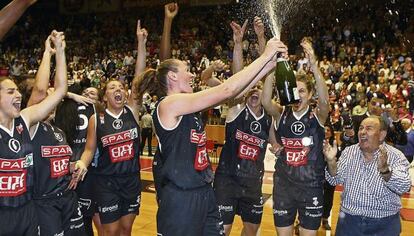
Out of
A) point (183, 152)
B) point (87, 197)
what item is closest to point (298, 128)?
point (183, 152)

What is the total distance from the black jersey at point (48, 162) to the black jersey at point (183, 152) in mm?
820

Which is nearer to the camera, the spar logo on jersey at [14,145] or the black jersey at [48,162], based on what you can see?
the spar logo on jersey at [14,145]

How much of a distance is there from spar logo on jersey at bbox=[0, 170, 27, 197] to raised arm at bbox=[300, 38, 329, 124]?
2.31 meters

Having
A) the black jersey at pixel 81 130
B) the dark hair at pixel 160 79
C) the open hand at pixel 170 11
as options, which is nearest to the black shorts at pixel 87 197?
the black jersey at pixel 81 130

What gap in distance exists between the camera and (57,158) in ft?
11.9

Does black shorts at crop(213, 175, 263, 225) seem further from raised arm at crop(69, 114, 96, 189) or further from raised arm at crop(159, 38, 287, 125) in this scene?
raised arm at crop(159, 38, 287, 125)

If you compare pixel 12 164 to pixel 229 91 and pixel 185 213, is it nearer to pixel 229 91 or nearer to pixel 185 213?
pixel 185 213

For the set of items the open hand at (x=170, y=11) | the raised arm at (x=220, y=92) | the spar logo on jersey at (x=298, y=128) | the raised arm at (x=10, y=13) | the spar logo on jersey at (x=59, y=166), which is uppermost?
the open hand at (x=170, y=11)

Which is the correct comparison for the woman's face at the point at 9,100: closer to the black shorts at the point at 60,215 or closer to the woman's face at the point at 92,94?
the black shorts at the point at 60,215

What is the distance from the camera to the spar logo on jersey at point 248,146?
4.64 m

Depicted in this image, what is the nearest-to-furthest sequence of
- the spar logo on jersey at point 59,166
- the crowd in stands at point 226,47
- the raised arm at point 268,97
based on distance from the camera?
1. the spar logo on jersey at point 59,166
2. the raised arm at point 268,97
3. the crowd in stands at point 226,47

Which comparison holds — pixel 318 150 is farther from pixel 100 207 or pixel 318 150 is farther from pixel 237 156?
pixel 100 207

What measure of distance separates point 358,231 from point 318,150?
0.82 meters

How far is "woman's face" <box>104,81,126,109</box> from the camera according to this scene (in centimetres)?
451
